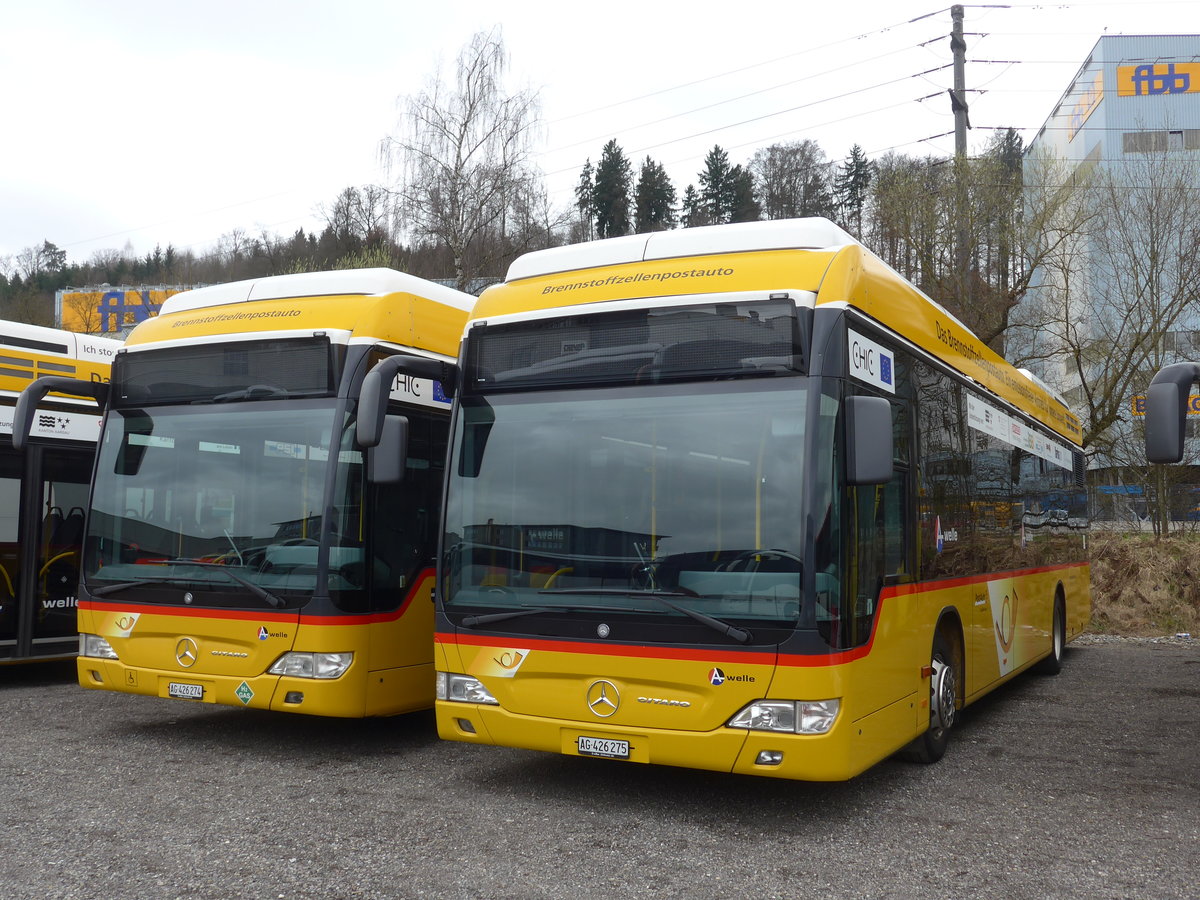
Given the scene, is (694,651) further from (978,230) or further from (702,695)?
(978,230)

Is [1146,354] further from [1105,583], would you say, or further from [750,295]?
[750,295]

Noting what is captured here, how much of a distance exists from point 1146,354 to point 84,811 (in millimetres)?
18785

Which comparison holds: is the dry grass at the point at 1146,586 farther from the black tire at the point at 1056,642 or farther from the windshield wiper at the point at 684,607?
the windshield wiper at the point at 684,607

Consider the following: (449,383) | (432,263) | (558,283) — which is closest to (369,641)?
(449,383)

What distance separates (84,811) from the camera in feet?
19.8

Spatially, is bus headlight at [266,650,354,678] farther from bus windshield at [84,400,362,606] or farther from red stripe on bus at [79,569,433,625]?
bus windshield at [84,400,362,606]

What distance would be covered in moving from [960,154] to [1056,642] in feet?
38.0

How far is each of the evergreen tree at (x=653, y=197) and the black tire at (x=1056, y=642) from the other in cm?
6006

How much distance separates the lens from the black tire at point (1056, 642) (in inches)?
475

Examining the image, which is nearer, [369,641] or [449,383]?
[449,383]

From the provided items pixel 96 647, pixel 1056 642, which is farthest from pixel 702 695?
pixel 1056 642

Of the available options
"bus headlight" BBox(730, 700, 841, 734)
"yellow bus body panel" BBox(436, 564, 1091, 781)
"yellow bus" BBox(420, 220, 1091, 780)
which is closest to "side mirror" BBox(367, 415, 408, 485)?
"yellow bus" BBox(420, 220, 1091, 780)

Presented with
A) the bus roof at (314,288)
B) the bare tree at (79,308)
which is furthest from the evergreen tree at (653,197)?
the bus roof at (314,288)

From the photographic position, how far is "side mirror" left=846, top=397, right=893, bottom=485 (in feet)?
18.3
